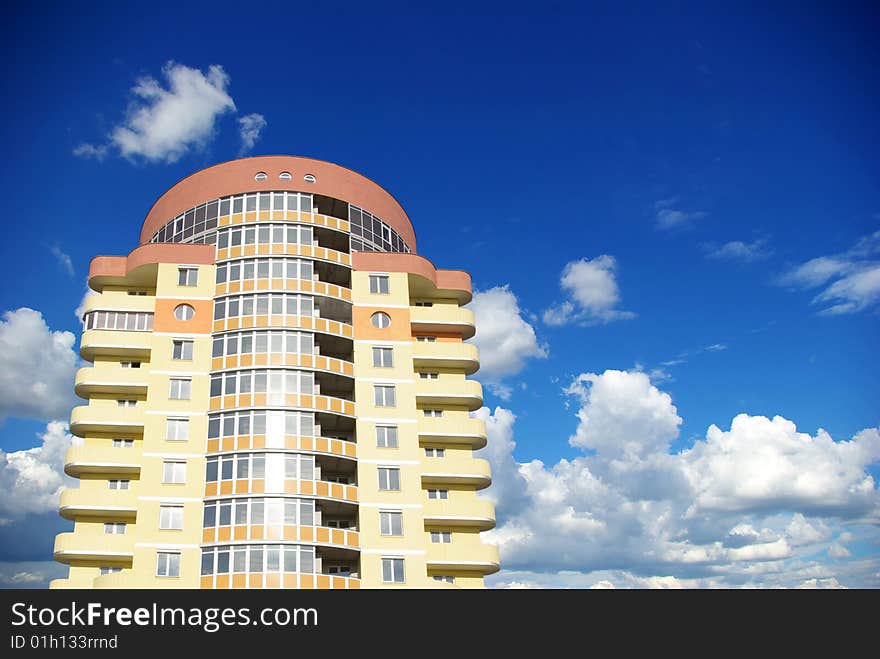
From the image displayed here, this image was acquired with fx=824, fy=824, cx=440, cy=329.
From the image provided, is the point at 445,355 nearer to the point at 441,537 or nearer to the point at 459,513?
the point at 459,513

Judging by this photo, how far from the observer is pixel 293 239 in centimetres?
5947

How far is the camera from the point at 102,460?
2106 inches

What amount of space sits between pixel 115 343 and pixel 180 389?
6.42 m

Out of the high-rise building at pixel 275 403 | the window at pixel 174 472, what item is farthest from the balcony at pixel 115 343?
the window at pixel 174 472

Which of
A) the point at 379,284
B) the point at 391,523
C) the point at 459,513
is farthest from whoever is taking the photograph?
the point at 379,284

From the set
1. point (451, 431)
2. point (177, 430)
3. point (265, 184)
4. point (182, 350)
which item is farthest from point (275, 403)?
point (265, 184)

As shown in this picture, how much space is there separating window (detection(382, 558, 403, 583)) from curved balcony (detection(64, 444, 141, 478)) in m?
17.3

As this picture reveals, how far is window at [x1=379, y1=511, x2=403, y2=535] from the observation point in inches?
2058

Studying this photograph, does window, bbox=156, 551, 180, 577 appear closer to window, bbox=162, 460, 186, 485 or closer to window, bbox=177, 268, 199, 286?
window, bbox=162, 460, 186, 485

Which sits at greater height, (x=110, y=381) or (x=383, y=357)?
(x=383, y=357)

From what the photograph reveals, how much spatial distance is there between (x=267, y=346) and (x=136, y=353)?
9600mm

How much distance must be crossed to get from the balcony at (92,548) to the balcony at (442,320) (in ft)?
80.6
